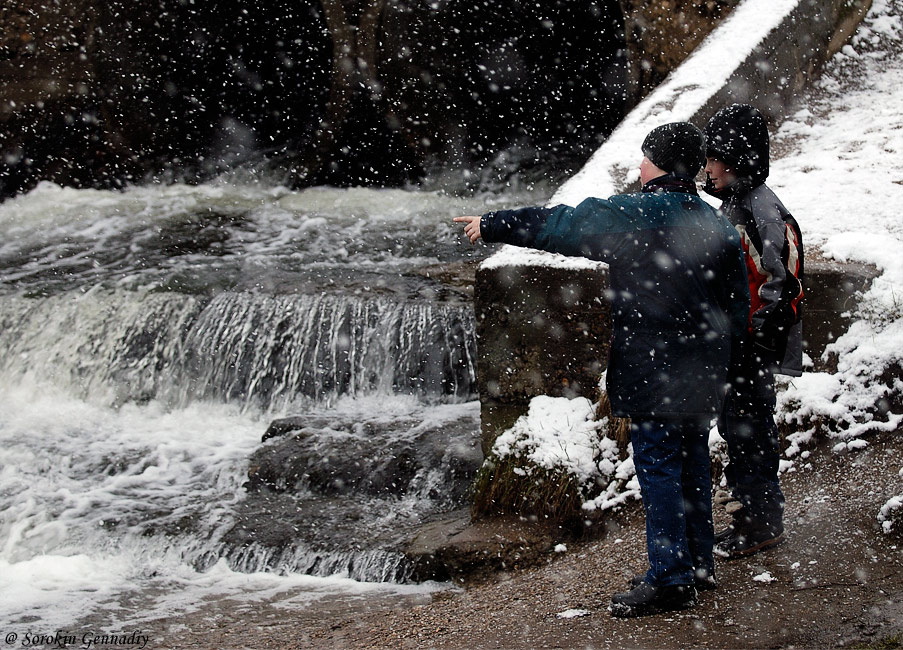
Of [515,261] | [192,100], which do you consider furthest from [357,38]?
[515,261]

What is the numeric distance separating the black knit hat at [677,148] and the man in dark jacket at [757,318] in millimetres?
318

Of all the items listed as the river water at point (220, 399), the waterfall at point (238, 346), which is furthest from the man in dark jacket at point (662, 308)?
the waterfall at point (238, 346)

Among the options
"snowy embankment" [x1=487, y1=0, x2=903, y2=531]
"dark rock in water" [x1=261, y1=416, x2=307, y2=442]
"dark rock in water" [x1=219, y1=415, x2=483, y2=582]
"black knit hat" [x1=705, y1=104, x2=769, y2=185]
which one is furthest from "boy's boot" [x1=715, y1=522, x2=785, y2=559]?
"dark rock in water" [x1=261, y1=416, x2=307, y2=442]

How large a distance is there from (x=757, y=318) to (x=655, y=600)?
1.02 metres

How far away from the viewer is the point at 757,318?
3096 millimetres

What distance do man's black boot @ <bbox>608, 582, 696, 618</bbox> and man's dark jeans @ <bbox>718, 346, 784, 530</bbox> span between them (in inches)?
20.1

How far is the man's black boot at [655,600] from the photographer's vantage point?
287 centimetres

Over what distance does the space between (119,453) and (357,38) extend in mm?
7722

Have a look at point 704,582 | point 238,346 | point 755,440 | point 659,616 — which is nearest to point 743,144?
point 755,440

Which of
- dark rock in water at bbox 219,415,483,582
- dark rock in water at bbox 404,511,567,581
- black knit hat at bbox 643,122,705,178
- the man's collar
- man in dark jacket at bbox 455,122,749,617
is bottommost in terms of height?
dark rock in water at bbox 219,415,483,582

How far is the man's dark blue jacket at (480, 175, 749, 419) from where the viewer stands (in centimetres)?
285

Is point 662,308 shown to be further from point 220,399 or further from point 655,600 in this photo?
point 220,399

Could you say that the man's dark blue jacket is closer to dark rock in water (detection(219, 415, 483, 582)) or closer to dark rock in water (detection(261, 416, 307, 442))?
dark rock in water (detection(219, 415, 483, 582))

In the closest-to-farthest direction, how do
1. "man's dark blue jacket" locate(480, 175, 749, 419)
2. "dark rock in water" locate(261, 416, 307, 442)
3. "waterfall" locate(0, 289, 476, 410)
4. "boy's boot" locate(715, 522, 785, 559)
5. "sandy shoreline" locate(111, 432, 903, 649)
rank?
"sandy shoreline" locate(111, 432, 903, 649)
"man's dark blue jacket" locate(480, 175, 749, 419)
"boy's boot" locate(715, 522, 785, 559)
"dark rock in water" locate(261, 416, 307, 442)
"waterfall" locate(0, 289, 476, 410)
